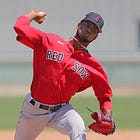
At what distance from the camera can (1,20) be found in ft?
82.6

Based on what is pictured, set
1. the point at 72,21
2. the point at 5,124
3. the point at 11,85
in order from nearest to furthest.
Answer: the point at 5,124 < the point at 11,85 < the point at 72,21

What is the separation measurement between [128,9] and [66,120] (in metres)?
20.0

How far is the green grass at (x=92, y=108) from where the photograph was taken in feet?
41.9

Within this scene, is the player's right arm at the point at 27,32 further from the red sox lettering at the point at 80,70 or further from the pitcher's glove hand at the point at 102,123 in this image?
the pitcher's glove hand at the point at 102,123

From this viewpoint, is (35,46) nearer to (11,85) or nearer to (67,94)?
(67,94)

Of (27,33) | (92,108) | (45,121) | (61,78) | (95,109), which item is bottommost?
(92,108)

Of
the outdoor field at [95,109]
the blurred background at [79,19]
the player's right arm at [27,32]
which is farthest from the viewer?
the blurred background at [79,19]

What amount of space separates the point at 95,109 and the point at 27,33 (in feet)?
30.2

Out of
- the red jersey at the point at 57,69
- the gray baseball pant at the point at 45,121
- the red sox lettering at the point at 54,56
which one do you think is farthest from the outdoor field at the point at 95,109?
the red sox lettering at the point at 54,56

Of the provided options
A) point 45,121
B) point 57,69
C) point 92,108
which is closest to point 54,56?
point 57,69

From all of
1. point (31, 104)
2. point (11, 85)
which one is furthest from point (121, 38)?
point (31, 104)

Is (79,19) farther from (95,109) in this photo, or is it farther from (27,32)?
(27,32)

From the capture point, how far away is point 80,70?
597cm

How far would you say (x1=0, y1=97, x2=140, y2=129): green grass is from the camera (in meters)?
12.8
